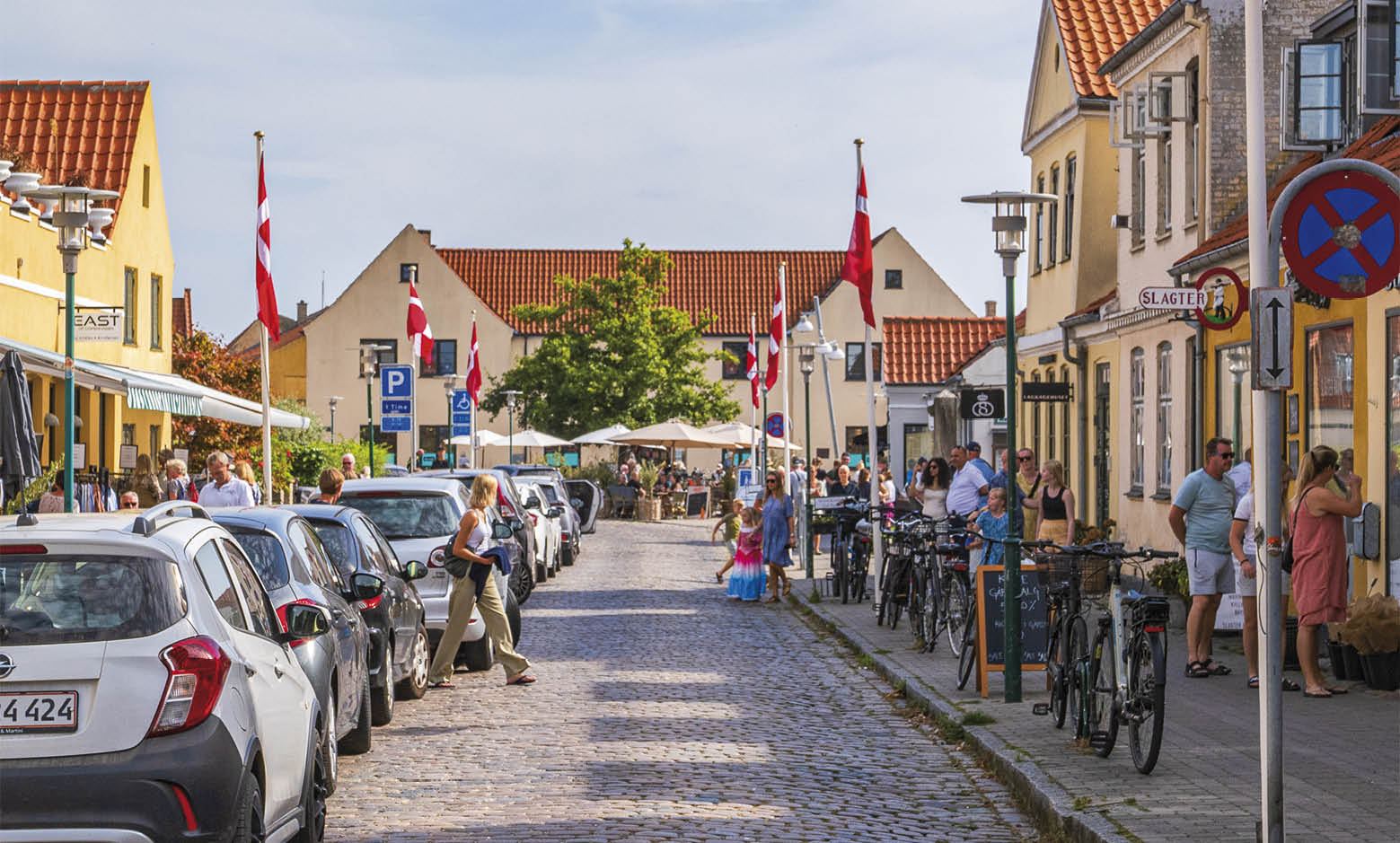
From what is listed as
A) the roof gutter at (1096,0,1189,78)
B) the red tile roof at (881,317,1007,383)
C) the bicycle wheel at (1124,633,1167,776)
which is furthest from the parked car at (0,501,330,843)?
the red tile roof at (881,317,1007,383)

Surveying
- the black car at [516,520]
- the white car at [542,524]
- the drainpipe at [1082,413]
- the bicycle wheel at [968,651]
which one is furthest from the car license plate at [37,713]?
the drainpipe at [1082,413]

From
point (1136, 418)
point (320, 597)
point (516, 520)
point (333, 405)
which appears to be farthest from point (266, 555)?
point (333, 405)

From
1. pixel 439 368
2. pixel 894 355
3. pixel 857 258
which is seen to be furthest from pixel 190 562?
pixel 439 368

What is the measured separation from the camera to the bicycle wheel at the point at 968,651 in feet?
45.8

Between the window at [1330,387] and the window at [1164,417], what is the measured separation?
626 cm

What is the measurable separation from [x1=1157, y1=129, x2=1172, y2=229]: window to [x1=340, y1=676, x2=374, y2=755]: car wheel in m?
15.5

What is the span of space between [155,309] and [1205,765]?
106 ft

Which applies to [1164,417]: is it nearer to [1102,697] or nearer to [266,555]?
[1102,697]

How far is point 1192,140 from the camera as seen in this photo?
2331 cm

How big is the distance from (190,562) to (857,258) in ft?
56.6

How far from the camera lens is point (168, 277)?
40.3m

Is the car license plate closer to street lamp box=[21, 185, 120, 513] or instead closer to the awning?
street lamp box=[21, 185, 120, 513]

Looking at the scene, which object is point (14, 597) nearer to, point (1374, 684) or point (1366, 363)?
point (1374, 684)

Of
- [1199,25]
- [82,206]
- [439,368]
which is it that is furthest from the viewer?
[439,368]
